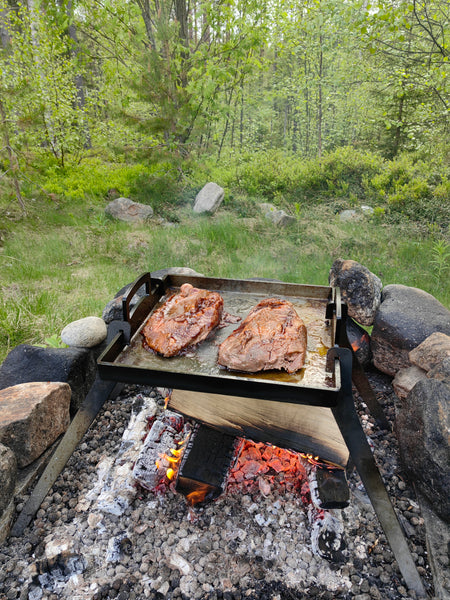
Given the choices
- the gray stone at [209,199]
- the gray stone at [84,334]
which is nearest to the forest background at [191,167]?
the gray stone at [209,199]

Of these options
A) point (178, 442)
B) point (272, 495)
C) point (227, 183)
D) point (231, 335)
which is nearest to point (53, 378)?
point (178, 442)

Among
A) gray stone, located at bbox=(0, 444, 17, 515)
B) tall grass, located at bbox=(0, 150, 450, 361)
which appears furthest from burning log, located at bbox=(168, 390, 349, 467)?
Answer: tall grass, located at bbox=(0, 150, 450, 361)

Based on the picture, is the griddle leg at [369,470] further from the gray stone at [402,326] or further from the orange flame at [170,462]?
the gray stone at [402,326]

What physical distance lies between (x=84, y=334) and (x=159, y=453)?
1.19 m

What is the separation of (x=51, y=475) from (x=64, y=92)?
9.64 meters

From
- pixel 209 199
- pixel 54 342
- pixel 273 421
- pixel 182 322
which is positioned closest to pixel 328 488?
pixel 273 421

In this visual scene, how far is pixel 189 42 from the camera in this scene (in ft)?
29.1

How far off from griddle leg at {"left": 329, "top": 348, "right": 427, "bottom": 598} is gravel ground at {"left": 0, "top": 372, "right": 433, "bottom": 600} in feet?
0.32

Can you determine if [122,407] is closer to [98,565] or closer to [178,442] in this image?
[178,442]

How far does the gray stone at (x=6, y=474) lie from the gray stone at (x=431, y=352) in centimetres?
281

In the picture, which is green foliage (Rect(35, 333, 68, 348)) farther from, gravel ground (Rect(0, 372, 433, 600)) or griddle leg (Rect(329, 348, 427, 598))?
griddle leg (Rect(329, 348, 427, 598))

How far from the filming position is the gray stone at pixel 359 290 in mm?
3248

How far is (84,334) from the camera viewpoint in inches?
118

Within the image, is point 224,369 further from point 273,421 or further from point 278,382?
point 273,421
